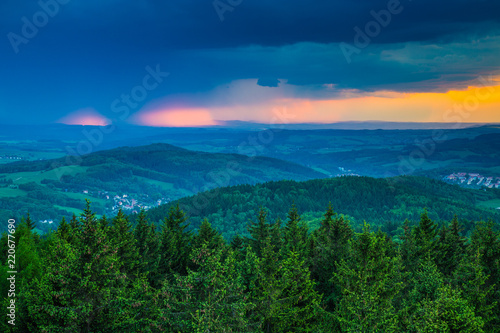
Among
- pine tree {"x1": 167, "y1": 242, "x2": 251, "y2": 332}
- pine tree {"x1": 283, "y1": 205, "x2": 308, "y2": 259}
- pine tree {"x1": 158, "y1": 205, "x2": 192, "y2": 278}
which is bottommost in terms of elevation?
pine tree {"x1": 158, "y1": 205, "x2": 192, "y2": 278}

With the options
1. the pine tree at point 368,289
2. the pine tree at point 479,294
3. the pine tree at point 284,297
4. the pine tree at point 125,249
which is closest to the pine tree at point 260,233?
the pine tree at point 125,249

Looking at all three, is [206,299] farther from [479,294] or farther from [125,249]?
[479,294]

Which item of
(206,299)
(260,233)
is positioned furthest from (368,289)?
(260,233)

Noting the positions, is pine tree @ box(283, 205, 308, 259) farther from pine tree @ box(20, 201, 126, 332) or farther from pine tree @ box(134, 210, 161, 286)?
pine tree @ box(20, 201, 126, 332)

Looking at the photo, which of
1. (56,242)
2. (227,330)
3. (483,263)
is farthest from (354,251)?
(56,242)

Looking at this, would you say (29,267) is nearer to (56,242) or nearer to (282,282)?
(56,242)

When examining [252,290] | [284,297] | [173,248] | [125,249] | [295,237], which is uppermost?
[125,249]

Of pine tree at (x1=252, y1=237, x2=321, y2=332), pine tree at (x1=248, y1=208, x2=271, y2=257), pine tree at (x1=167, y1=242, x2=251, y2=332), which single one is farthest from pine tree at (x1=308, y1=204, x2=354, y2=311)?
pine tree at (x1=167, y1=242, x2=251, y2=332)

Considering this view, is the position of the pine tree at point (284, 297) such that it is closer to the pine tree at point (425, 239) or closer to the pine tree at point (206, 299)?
the pine tree at point (206, 299)
